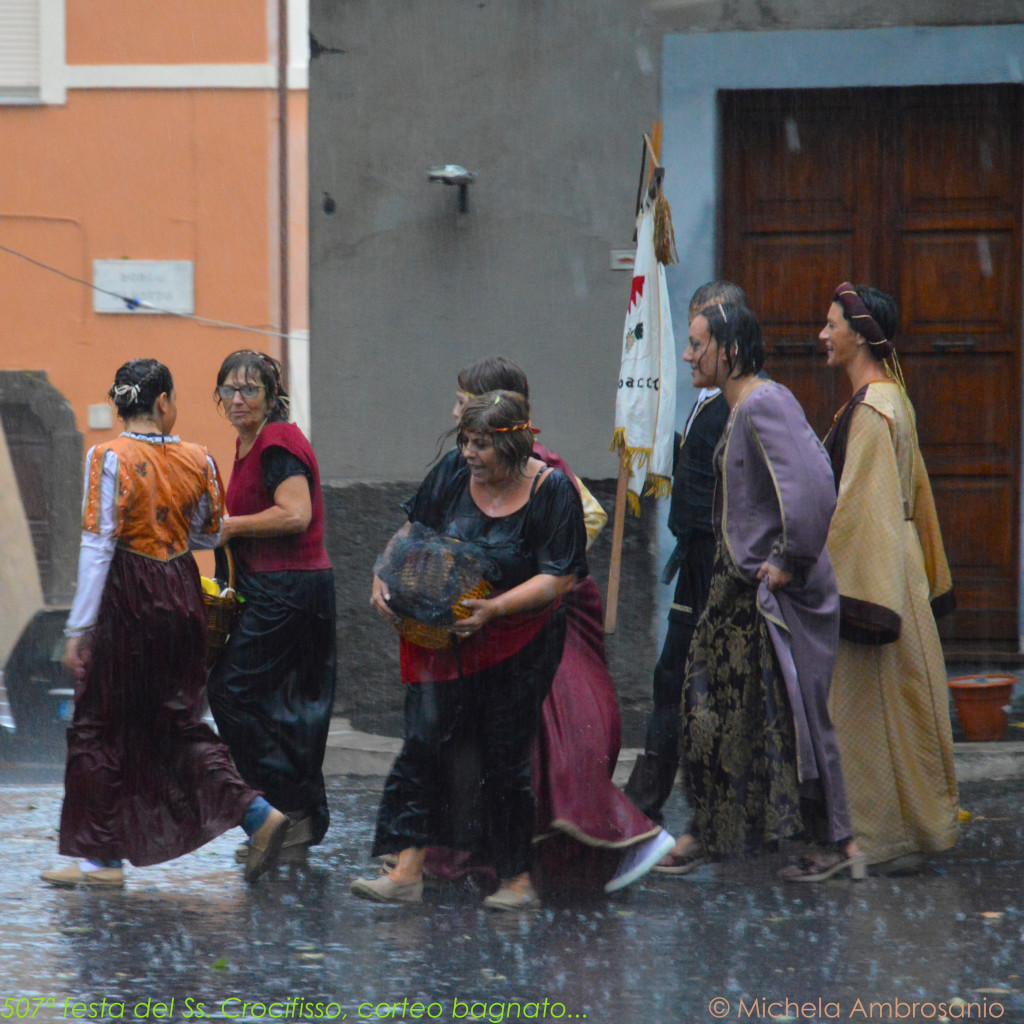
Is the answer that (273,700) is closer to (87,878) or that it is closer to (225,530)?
(225,530)

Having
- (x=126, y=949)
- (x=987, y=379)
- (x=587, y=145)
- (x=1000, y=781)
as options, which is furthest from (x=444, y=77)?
(x=126, y=949)

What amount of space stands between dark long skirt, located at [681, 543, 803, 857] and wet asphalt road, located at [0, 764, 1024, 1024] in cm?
24

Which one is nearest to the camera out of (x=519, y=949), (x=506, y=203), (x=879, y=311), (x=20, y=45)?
(x=519, y=949)

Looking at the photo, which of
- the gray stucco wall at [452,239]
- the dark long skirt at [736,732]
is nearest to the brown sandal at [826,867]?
the dark long skirt at [736,732]

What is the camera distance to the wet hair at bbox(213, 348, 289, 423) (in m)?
5.69

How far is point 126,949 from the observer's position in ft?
14.9

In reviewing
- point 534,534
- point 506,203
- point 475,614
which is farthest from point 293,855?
point 506,203

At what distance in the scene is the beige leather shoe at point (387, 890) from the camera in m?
4.98

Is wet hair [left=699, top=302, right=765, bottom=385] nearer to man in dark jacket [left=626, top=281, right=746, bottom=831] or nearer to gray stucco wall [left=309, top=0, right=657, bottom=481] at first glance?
man in dark jacket [left=626, top=281, right=746, bottom=831]

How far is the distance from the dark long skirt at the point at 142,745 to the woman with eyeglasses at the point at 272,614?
11.4 inches

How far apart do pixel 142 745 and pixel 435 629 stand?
121cm

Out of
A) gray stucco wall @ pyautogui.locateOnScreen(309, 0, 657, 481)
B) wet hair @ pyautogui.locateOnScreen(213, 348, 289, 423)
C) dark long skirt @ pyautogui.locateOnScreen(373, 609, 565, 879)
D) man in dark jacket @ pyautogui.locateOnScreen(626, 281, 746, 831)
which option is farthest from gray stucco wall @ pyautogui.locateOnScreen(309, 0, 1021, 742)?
dark long skirt @ pyautogui.locateOnScreen(373, 609, 565, 879)

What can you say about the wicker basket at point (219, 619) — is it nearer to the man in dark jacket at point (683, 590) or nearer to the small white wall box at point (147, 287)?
the man in dark jacket at point (683, 590)

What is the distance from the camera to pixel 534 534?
4.96 metres
